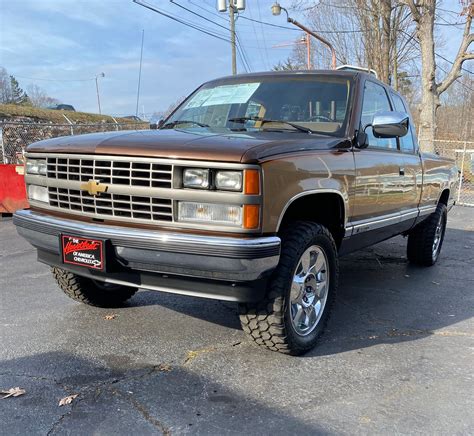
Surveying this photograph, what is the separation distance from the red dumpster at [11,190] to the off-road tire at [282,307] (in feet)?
21.6

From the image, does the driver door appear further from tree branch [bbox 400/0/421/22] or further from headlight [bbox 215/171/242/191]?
tree branch [bbox 400/0/421/22]

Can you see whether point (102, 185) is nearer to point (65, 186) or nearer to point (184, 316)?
point (65, 186)

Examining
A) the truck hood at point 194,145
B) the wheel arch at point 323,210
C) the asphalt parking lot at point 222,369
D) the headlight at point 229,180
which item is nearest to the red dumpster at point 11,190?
the asphalt parking lot at point 222,369

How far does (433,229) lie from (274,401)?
3.89 m

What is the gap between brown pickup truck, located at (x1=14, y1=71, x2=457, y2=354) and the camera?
2.65m

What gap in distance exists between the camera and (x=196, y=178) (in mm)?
2678

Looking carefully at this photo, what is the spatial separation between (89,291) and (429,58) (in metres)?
13.9

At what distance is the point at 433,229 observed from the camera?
5.80 meters

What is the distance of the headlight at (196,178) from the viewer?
266 cm

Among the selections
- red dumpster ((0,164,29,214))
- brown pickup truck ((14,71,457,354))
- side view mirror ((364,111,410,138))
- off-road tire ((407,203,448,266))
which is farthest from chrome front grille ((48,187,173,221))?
red dumpster ((0,164,29,214))

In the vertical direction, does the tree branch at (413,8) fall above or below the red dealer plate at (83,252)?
above

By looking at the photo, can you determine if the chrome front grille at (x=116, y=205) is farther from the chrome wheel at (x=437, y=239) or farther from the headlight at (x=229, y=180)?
the chrome wheel at (x=437, y=239)

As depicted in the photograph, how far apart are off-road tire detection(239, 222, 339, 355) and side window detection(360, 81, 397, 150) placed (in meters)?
1.25

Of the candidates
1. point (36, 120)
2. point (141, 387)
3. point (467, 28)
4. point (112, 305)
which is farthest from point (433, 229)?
point (36, 120)
